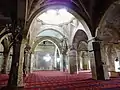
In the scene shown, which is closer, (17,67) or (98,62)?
(17,67)

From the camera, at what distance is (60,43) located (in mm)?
19203

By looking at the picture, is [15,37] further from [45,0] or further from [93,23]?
[93,23]

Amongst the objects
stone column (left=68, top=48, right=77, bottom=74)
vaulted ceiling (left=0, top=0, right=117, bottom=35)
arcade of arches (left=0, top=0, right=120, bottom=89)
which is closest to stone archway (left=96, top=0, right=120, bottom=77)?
arcade of arches (left=0, top=0, right=120, bottom=89)

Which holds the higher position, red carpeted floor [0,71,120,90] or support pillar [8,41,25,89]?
support pillar [8,41,25,89]

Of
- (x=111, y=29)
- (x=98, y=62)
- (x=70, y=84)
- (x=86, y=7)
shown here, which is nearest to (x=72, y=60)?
(x=111, y=29)

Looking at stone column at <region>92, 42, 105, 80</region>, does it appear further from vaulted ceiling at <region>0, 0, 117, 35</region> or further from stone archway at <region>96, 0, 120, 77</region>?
vaulted ceiling at <region>0, 0, 117, 35</region>

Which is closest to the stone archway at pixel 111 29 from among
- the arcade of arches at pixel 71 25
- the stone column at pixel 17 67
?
the arcade of arches at pixel 71 25

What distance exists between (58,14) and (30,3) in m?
7.19

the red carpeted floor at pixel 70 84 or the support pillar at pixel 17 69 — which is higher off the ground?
the support pillar at pixel 17 69

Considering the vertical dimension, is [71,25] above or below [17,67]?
above

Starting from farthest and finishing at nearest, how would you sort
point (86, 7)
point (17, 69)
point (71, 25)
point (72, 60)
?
point (71, 25) < point (72, 60) < point (86, 7) < point (17, 69)

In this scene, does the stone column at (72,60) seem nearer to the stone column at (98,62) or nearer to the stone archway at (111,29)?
the stone archway at (111,29)

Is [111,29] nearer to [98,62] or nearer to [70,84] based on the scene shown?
[98,62]

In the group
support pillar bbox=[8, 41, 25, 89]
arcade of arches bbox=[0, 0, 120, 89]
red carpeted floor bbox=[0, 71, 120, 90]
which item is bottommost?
red carpeted floor bbox=[0, 71, 120, 90]
